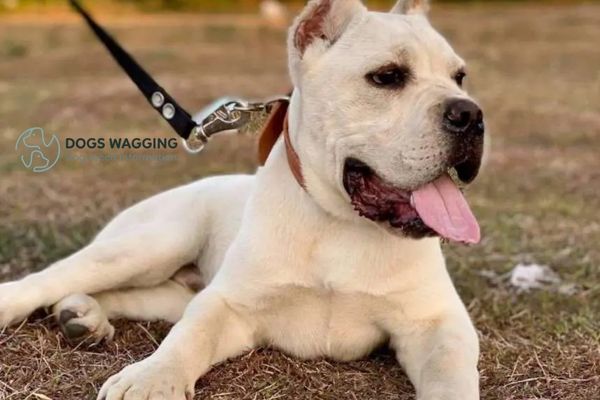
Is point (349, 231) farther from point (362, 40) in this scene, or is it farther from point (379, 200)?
point (362, 40)

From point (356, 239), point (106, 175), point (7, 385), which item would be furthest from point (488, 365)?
point (106, 175)

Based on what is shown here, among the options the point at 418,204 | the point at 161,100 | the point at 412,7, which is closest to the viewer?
the point at 418,204

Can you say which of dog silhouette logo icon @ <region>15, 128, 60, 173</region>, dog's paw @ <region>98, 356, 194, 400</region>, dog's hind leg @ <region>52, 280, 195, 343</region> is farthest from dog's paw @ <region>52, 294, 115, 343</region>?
dog silhouette logo icon @ <region>15, 128, 60, 173</region>

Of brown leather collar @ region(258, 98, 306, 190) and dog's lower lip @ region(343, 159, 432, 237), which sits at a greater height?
dog's lower lip @ region(343, 159, 432, 237)

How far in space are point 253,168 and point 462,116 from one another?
457 centimetres

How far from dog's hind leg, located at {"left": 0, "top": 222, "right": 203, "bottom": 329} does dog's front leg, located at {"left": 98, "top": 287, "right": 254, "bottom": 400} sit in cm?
50

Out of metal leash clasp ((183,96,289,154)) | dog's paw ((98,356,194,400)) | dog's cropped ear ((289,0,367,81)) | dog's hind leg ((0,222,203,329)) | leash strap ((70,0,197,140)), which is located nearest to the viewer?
dog's paw ((98,356,194,400))

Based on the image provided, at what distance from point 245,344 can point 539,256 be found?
88.7 inches

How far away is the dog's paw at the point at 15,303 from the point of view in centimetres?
330

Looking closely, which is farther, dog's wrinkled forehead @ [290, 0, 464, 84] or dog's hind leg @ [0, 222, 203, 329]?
dog's hind leg @ [0, 222, 203, 329]

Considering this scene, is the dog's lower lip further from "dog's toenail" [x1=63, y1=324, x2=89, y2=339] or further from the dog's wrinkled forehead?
"dog's toenail" [x1=63, y1=324, x2=89, y2=339]

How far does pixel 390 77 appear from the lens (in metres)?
2.89

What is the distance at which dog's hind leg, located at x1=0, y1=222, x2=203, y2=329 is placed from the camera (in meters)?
3.35

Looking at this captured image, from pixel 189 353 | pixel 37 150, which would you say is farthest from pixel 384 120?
pixel 37 150
